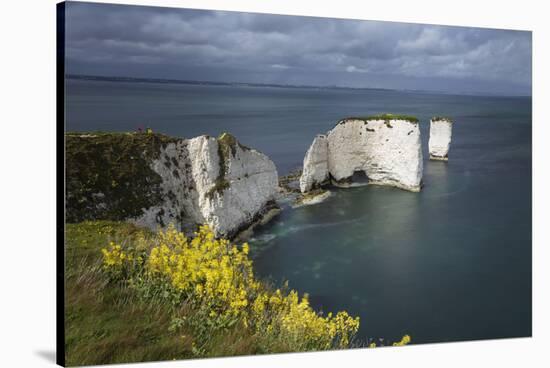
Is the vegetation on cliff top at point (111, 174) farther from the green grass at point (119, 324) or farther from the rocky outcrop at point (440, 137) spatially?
the rocky outcrop at point (440, 137)

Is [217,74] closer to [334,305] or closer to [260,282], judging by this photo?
[260,282]

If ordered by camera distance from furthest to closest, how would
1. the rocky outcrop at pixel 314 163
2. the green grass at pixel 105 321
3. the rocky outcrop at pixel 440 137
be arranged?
the rocky outcrop at pixel 440 137 < the rocky outcrop at pixel 314 163 < the green grass at pixel 105 321

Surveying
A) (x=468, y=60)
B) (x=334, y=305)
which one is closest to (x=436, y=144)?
(x=468, y=60)

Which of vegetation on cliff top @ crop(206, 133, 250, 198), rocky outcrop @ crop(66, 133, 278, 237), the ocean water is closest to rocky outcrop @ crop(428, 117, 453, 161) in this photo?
the ocean water

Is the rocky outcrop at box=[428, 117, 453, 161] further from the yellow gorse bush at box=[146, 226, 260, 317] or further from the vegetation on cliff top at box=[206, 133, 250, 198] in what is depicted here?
the yellow gorse bush at box=[146, 226, 260, 317]

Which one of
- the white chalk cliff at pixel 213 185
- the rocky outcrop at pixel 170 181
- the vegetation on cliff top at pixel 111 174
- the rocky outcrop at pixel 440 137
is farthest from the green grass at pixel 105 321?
the rocky outcrop at pixel 440 137

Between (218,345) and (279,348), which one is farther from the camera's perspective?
(279,348)
